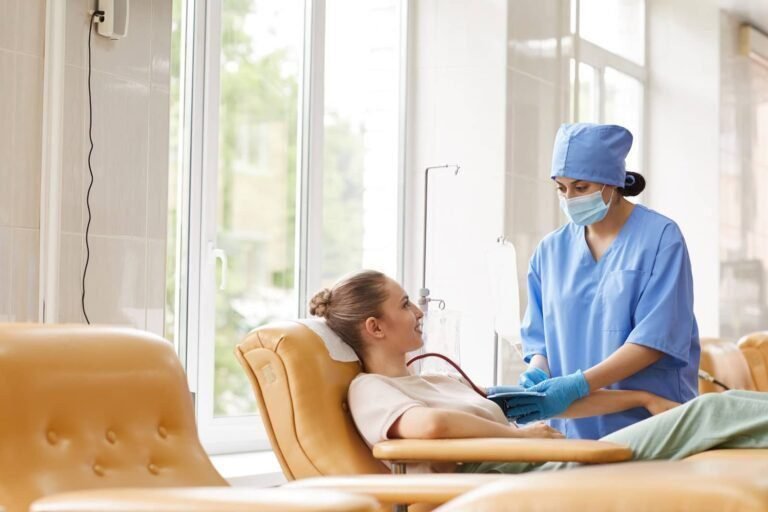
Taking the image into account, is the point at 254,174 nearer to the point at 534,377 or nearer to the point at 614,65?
the point at 534,377

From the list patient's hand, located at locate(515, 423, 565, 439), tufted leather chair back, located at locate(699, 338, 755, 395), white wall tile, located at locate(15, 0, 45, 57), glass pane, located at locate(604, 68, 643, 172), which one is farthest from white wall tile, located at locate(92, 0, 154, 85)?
glass pane, located at locate(604, 68, 643, 172)

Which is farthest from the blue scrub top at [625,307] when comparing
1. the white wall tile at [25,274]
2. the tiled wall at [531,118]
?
the tiled wall at [531,118]

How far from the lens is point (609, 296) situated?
2918mm

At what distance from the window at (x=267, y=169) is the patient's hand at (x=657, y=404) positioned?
1.47 m

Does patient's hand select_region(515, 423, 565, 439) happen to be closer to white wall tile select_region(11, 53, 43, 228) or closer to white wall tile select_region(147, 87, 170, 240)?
white wall tile select_region(147, 87, 170, 240)

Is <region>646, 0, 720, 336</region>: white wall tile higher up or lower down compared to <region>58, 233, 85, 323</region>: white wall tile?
higher up

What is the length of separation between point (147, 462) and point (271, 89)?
2.12m

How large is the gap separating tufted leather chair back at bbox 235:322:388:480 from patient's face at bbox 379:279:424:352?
192mm

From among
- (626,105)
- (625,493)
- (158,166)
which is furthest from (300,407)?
(626,105)

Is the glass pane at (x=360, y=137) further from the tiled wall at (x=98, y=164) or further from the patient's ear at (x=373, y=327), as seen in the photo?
the patient's ear at (x=373, y=327)

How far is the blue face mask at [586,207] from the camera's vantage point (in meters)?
2.88

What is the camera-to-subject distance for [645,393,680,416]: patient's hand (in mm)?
2812

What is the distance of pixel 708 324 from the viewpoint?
647cm

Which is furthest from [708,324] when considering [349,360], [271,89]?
[349,360]
